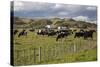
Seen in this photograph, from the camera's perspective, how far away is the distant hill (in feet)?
7.86

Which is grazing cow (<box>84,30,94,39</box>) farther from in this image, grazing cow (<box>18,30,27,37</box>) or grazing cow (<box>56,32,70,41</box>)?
grazing cow (<box>18,30,27,37</box>)

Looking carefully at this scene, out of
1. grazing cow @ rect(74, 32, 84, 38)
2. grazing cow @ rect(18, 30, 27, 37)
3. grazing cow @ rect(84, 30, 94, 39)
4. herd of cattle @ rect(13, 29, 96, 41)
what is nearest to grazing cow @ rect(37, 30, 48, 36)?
herd of cattle @ rect(13, 29, 96, 41)

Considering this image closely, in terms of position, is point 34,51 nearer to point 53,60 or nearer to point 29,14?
point 53,60

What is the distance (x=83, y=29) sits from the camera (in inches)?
105

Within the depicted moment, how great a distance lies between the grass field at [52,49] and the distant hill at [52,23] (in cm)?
13

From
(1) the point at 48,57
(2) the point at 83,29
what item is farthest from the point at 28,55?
(2) the point at 83,29

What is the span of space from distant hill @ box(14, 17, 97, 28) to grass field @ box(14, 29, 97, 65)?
0.41ft

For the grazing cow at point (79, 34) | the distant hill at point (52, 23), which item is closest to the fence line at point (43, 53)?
the grazing cow at point (79, 34)

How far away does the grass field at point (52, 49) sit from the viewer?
2385 mm

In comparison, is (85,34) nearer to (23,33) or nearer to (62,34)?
(62,34)

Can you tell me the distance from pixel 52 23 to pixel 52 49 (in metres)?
0.34

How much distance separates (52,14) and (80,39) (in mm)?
528

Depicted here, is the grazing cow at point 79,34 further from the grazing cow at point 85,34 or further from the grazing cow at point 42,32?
the grazing cow at point 42,32

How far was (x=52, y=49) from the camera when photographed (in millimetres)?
2525
